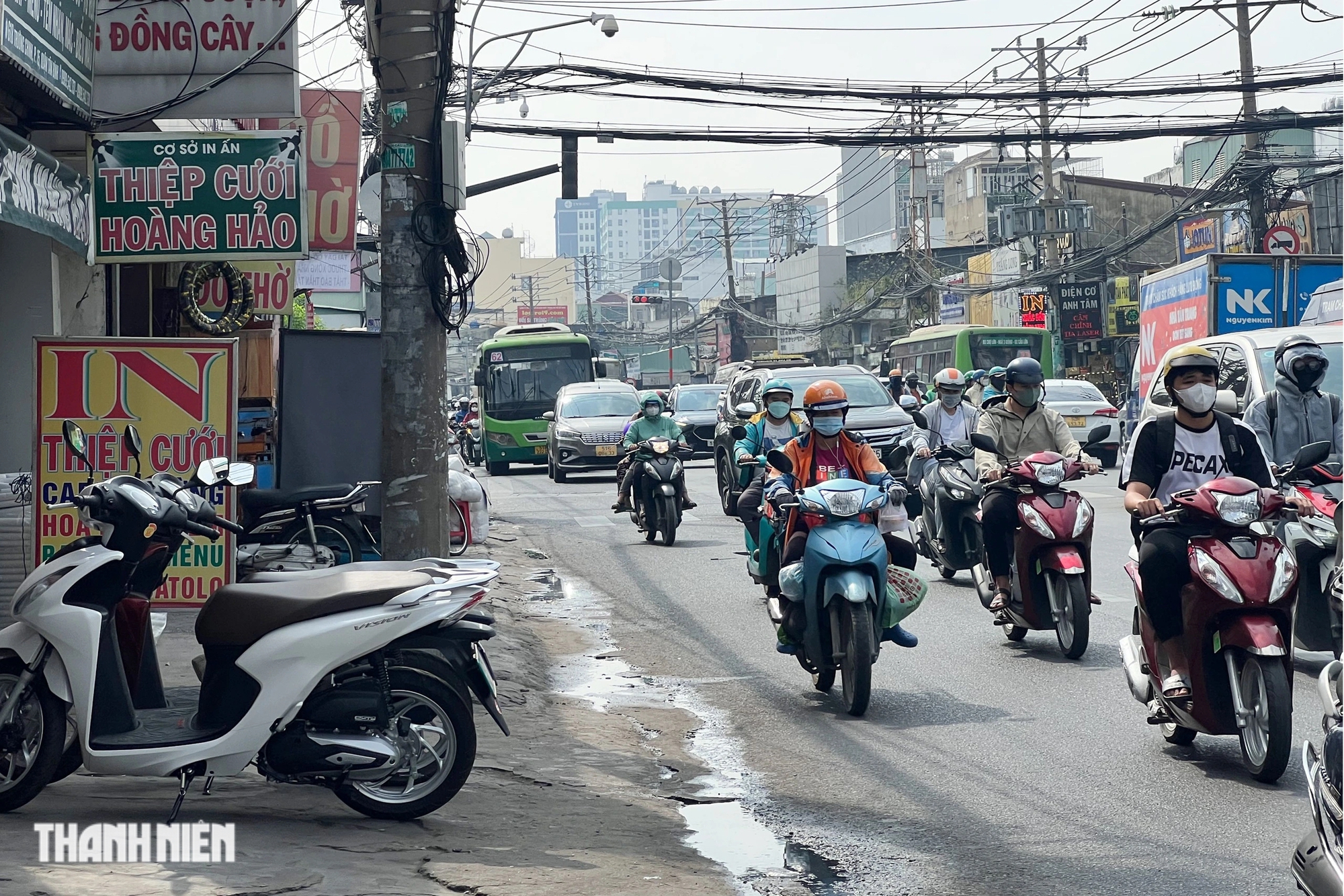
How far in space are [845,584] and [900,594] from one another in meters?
0.53

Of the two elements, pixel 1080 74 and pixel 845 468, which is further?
pixel 1080 74

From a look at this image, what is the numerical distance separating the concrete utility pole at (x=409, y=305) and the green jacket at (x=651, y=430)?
1001 cm

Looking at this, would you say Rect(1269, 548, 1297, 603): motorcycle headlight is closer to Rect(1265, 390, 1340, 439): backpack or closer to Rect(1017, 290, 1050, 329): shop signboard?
Rect(1265, 390, 1340, 439): backpack

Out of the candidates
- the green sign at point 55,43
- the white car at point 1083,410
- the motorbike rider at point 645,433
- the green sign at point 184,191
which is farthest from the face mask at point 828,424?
the white car at point 1083,410

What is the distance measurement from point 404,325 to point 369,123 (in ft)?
24.9

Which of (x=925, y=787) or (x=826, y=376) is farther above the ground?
(x=826, y=376)

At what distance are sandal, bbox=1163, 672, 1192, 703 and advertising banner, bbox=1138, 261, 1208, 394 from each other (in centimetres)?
1388

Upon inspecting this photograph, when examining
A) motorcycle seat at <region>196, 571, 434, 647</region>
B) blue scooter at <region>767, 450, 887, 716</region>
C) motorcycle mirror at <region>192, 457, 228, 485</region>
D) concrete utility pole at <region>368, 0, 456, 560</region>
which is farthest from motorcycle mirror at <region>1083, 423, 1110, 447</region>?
motorcycle mirror at <region>192, 457, 228, 485</region>

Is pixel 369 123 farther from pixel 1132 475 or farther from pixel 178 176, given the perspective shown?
pixel 1132 475

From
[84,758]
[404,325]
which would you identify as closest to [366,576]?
[84,758]

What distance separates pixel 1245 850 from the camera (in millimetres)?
5137

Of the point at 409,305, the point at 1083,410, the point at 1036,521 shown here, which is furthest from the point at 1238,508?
the point at 1083,410

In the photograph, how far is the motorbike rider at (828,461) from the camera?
8344mm

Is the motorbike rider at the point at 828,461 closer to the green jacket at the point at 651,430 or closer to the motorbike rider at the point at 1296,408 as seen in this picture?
the motorbike rider at the point at 1296,408
